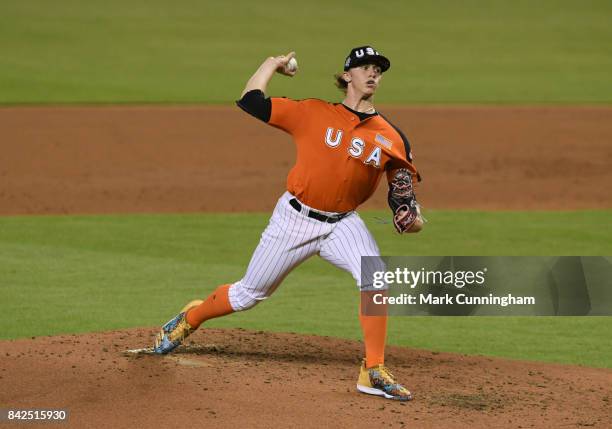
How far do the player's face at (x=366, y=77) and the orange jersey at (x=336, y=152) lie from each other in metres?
0.15

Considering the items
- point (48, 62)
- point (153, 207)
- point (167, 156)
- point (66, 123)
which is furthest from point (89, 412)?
point (48, 62)

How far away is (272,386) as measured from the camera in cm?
596

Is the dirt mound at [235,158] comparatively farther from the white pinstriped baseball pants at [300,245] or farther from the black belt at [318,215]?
the black belt at [318,215]

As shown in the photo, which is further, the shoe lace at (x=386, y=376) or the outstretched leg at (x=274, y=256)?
the outstretched leg at (x=274, y=256)

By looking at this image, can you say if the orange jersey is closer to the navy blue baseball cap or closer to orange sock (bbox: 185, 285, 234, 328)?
the navy blue baseball cap

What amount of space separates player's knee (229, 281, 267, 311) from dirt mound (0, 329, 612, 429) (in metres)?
0.36

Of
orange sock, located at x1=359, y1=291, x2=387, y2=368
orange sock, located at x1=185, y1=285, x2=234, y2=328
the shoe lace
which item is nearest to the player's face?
orange sock, located at x1=359, y1=291, x2=387, y2=368

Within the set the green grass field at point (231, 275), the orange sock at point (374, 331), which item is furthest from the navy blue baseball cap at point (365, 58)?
the green grass field at point (231, 275)

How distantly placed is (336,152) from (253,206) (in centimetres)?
811

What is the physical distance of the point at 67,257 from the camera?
34.7 feet

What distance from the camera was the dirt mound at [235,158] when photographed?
14531mm

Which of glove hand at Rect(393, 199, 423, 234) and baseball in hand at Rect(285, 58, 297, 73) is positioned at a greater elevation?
baseball in hand at Rect(285, 58, 297, 73)

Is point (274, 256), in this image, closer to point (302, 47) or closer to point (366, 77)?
point (366, 77)

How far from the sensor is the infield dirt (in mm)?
5652
